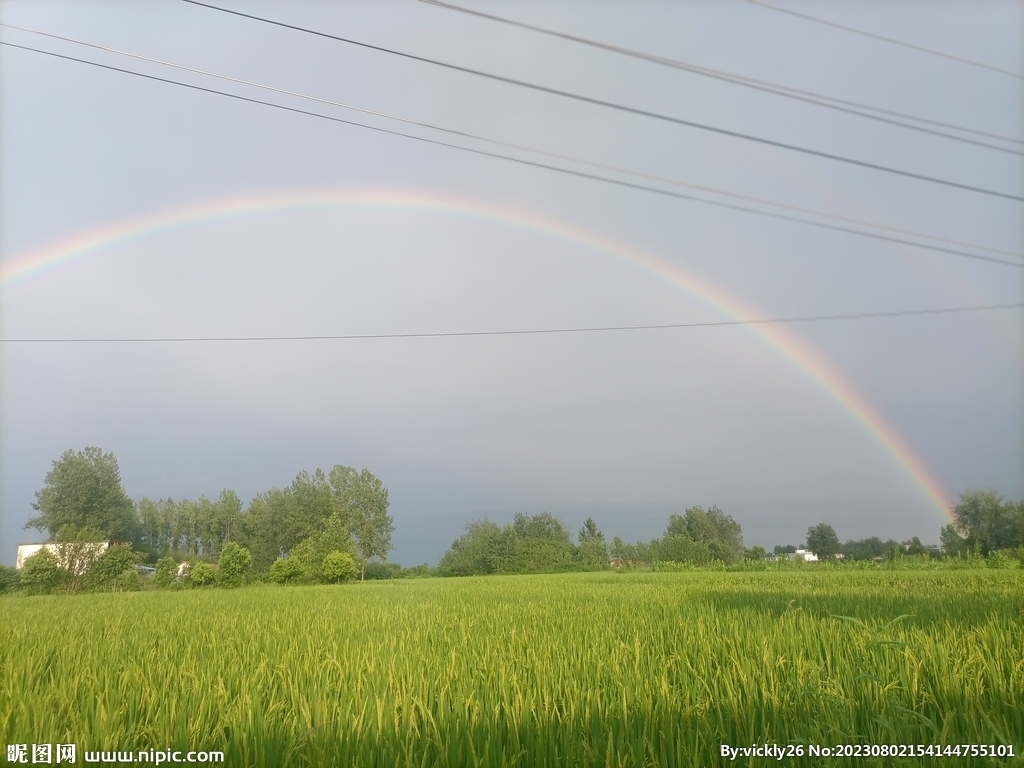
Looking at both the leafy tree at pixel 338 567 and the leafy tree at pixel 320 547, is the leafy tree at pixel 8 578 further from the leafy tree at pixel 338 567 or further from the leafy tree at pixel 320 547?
the leafy tree at pixel 338 567

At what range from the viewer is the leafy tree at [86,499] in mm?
21875

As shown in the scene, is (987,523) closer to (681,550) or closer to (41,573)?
(681,550)

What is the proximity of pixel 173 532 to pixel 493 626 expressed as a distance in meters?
23.7

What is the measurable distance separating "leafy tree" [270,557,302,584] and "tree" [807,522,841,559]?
27.6 metres

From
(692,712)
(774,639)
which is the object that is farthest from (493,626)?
(692,712)

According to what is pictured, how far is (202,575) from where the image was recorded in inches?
911

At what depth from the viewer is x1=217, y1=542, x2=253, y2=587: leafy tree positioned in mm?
23406

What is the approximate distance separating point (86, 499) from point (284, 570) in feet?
27.8

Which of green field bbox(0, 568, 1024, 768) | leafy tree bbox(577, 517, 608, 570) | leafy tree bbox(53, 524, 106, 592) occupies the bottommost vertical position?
leafy tree bbox(577, 517, 608, 570)

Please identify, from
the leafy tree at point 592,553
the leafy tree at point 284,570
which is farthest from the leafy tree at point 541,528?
the leafy tree at point 284,570

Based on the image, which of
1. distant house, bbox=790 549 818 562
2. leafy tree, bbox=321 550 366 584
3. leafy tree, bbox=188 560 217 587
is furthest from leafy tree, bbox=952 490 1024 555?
leafy tree, bbox=188 560 217 587

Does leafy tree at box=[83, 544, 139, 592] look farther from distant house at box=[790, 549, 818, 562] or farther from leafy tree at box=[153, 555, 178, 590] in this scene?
distant house at box=[790, 549, 818, 562]

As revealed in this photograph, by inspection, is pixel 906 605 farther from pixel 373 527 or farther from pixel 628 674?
pixel 373 527

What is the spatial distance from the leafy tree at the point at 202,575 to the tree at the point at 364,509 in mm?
6687
